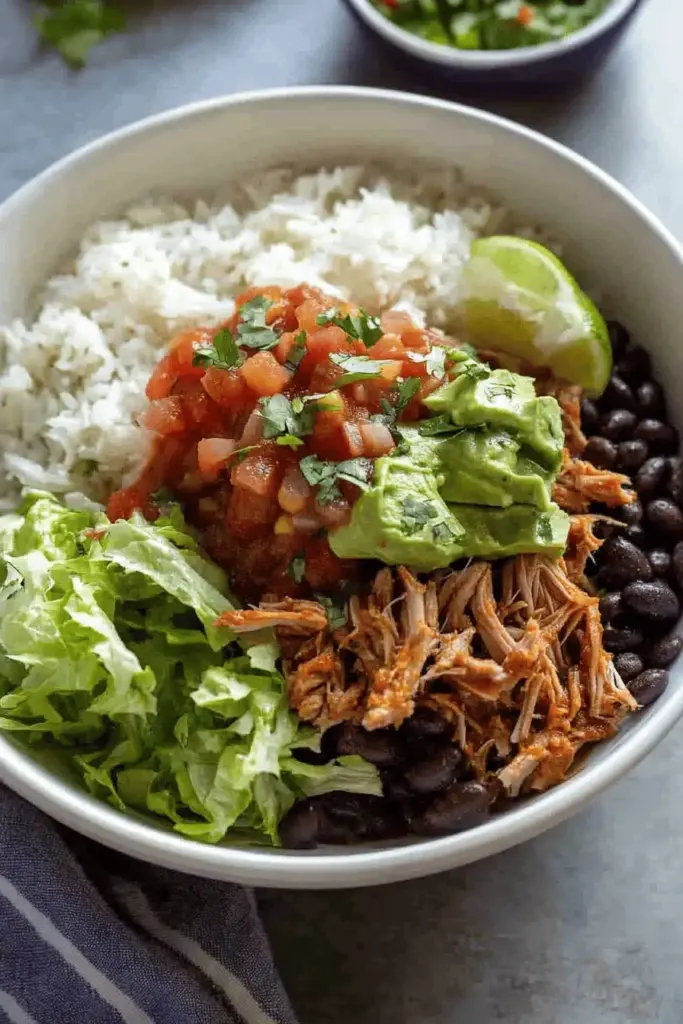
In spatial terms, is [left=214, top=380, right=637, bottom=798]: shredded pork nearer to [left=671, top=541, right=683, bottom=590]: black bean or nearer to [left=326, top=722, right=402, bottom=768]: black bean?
[left=326, top=722, right=402, bottom=768]: black bean

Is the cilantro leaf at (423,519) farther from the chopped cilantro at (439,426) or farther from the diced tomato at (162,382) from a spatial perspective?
the diced tomato at (162,382)

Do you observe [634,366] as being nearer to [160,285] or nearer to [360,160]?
[360,160]

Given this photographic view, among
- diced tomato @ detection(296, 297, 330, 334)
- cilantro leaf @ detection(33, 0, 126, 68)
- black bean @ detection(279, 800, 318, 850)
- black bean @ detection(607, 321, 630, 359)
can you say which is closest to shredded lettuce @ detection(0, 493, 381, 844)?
black bean @ detection(279, 800, 318, 850)

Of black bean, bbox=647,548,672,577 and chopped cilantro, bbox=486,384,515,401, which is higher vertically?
chopped cilantro, bbox=486,384,515,401

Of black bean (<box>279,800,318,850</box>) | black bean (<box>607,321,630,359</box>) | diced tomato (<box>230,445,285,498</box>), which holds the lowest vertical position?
black bean (<box>279,800,318,850</box>)

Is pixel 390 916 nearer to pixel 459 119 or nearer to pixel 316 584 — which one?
pixel 316 584

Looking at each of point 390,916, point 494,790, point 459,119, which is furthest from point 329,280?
point 390,916

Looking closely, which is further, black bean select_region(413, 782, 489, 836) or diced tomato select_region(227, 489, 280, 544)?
diced tomato select_region(227, 489, 280, 544)
